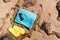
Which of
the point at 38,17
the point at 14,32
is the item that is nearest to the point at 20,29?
the point at 14,32

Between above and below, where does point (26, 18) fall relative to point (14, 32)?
above

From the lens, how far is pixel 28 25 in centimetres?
187

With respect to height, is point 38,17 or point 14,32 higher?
point 38,17

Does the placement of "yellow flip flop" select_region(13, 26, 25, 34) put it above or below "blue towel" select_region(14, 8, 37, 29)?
below

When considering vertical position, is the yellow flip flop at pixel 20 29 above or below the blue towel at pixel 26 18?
below

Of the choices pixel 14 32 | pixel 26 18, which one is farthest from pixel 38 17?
pixel 14 32

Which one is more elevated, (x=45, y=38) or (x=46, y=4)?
(x=46, y=4)

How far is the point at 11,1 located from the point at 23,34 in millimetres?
257

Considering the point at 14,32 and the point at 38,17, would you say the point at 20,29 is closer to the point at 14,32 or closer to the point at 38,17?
the point at 14,32

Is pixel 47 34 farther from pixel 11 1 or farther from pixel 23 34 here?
pixel 11 1

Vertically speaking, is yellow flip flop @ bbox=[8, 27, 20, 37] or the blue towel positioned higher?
the blue towel

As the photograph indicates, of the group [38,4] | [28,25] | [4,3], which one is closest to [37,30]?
[28,25]

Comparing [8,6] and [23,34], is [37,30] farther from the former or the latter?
[8,6]

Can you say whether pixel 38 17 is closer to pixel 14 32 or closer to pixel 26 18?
pixel 26 18
